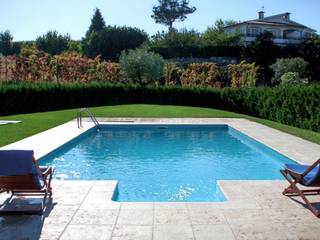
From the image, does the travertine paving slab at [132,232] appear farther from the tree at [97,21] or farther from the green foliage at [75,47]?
the tree at [97,21]

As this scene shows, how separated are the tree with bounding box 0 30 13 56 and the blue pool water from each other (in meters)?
50.7

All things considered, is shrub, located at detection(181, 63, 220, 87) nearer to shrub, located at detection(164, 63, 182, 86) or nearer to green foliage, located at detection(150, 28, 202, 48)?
shrub, located at detection(164, 63, 182, 86)

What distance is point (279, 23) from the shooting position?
61.8 metres

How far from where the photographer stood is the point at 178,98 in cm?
2605

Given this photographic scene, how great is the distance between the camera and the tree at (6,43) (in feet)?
198

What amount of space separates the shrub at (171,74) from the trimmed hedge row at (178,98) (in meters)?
4.58

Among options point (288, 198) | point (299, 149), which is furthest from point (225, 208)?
point (299, 149)

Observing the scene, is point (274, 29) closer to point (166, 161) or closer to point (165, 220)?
point (166, 161)

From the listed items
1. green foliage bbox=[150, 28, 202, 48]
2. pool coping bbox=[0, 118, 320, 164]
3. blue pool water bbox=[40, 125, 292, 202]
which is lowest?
blue pool water bbox=[40, 125, 292, 202]

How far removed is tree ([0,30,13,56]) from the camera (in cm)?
6042

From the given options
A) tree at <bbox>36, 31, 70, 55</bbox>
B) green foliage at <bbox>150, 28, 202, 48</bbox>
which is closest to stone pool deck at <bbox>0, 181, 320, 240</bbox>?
green foliage at <bbox>150, 28, 202, 48</bbox>

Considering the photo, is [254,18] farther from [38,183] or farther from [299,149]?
[38,183]

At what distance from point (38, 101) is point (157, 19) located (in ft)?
160

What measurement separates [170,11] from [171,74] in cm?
3829
